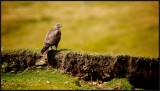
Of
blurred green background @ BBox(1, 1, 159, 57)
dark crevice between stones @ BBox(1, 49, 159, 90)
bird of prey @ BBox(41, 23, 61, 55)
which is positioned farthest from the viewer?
blurred green background @ BBox(1, 1, 159, 57)

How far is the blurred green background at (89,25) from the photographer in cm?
8738

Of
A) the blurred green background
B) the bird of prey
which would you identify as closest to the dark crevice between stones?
the bird of prey

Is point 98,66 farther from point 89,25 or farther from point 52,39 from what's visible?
point 89,25

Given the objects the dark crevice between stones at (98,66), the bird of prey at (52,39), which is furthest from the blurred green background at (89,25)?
the dark crevice between stones at (98,66)

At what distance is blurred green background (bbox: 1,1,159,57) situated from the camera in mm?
87375

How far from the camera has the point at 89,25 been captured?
336 ft

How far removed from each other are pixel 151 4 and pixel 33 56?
87421mm

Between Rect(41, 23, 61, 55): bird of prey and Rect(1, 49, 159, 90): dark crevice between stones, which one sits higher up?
Rect(41, 23, 61, 55): bird of prey

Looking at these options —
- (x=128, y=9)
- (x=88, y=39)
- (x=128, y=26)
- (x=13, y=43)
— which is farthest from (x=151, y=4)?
(x=13, y=43)

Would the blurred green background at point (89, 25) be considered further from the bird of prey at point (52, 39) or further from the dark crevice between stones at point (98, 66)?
the dark crevice between stones at point (98, 66)

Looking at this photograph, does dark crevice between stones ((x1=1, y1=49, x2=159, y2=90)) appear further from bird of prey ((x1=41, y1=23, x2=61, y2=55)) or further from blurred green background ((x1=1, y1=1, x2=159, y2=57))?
blurred green background ((x1=1, y1=1, x2=159, y2=57))

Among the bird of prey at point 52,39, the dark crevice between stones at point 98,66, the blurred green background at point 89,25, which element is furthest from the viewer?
the blurred green background at point 89,25

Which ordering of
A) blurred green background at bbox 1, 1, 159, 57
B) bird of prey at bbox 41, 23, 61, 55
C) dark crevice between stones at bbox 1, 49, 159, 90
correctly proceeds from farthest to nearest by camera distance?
blurred green background at bbox 1, 1, 159, 57, bird of prey at bbox 41, 23, 61, 55, dark crevice between stones at bbox 1, 49, 159, 90

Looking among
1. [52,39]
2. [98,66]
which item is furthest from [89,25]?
[98,66]
